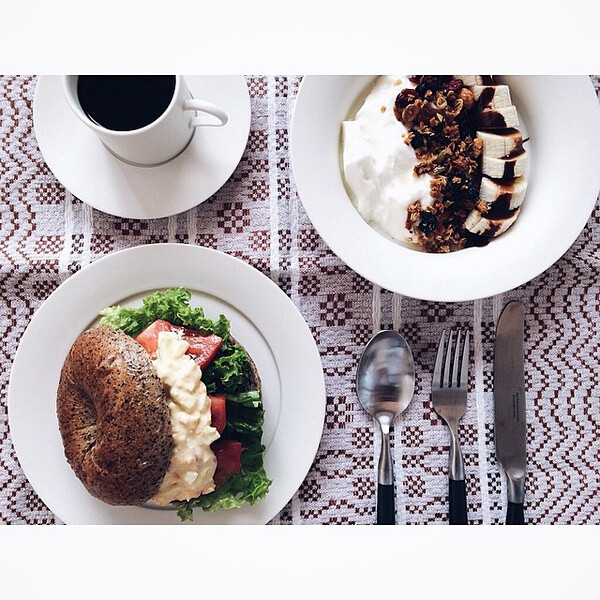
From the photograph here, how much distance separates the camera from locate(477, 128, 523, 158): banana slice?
1.22 m

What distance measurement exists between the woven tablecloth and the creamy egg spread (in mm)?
251

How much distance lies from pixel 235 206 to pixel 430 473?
65 centimetres

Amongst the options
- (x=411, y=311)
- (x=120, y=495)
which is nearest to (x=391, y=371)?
(x=411, y=311)

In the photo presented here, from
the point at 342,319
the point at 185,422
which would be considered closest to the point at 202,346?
the point at 185,422

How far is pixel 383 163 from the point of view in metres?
1.23

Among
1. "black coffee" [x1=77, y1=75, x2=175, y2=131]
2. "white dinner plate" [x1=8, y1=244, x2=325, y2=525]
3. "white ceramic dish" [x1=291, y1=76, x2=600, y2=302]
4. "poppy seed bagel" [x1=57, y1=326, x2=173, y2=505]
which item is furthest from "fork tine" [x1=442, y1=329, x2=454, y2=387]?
"black coffee" [x1=77, y1=75, x2=175, y2=131]

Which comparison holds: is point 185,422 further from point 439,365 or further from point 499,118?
point 499,118

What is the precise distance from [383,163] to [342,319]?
31 cm

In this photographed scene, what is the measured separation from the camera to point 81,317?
4.11 feet

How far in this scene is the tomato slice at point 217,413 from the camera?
1.14 meters

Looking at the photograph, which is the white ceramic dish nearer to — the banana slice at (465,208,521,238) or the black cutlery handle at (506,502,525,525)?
the banana slice at (465,208,521,238)

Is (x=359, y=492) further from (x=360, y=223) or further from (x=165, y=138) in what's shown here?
(x=165, y=138)

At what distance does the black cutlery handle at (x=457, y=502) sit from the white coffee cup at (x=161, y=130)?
81 centimetres

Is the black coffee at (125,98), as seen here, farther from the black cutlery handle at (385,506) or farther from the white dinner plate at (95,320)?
the black cutlery handle at (385,506)
